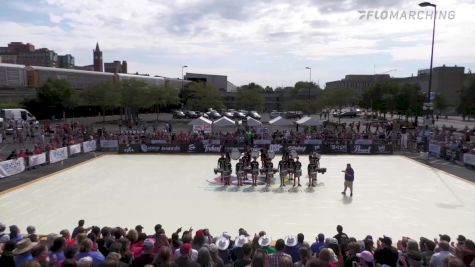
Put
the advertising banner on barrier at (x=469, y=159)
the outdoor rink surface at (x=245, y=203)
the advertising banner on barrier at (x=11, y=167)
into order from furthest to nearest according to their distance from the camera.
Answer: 1. the advertising banner on barrier at (x=469, y=159)
2. the advertising banner on barrier at (x=11, y=167)
3. the outdoor rink surface at (x=245, y=203)

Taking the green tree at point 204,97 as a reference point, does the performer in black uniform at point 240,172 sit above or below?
below

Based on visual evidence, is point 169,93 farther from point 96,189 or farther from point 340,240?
point 340,240

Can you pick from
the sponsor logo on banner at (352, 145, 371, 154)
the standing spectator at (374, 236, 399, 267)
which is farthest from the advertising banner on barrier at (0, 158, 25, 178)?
the sponsor logo on banner at (352, 145, 371, 154)

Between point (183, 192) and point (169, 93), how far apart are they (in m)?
47.1

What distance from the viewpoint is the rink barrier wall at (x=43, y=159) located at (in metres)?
20.2

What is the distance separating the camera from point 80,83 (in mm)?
66125

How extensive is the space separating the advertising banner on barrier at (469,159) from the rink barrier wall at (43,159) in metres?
24.8

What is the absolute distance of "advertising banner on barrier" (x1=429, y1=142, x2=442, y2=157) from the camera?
27109mm

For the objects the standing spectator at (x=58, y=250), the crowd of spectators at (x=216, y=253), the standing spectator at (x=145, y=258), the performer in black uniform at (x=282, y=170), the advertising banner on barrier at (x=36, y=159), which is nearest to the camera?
the crowd of spectators at (x=216, y=253)

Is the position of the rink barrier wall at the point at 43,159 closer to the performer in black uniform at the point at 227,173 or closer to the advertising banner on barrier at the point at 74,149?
the advertising banner on barrier at the point at 74,149

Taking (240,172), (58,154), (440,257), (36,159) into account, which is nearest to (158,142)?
(58,154)

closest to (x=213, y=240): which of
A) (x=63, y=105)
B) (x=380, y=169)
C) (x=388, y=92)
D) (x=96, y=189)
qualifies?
(x=96, y=189)

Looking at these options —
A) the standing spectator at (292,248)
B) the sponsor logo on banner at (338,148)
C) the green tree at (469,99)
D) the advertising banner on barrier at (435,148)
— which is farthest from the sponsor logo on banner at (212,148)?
the green tree at (469,99)

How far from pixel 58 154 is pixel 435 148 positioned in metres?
25.2
